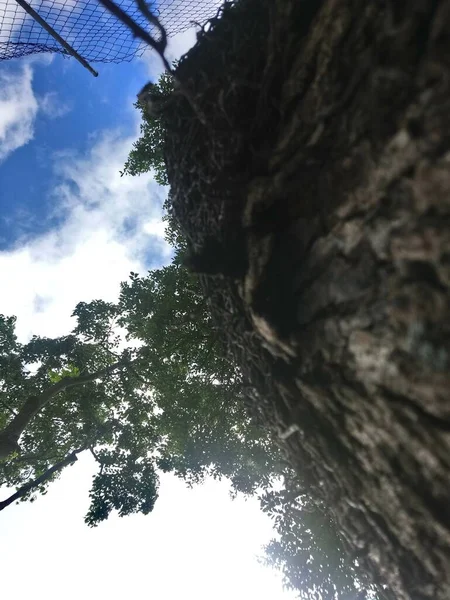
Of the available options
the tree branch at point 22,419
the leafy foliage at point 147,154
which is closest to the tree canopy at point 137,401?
the tree branch at point 22,419

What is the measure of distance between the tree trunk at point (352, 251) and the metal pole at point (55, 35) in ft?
Result: 15.5

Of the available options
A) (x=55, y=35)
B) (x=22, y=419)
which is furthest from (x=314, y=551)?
(x=55, y=35)

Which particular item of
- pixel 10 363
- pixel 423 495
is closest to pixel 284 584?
pixel 10 363

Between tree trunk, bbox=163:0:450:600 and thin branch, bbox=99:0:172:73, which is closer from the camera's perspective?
tree trunk, bbox=163:0:450:600

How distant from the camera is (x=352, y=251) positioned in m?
2.85

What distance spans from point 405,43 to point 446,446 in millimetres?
2776

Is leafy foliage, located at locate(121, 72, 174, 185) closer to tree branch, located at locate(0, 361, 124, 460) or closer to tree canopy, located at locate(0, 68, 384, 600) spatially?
tree canopy, located at locate(0, 68, 384, 600)

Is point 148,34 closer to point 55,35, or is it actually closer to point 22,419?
point 55,35

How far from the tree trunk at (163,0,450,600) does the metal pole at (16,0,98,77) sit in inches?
186

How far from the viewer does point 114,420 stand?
13.5 meters

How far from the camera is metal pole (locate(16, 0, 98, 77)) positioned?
6.59m

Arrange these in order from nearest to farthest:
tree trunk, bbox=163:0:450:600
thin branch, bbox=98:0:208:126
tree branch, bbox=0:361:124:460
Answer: tree trunk, bbox=163:0:450:600 → thin branch, bbox=98:0:208:126 → tree branch, bbox=0:361:124:460

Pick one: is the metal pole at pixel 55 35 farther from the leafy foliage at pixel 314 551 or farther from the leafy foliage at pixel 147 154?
the leafy foliage at pixel 314 551

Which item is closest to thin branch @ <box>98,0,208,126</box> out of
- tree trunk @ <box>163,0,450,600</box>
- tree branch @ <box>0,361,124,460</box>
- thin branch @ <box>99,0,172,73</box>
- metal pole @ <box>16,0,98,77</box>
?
thin branch @ <box>99,0,172,73</box>
